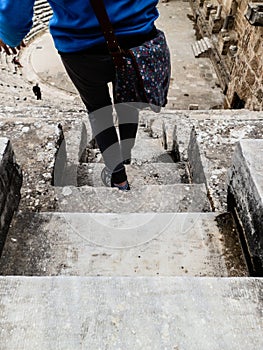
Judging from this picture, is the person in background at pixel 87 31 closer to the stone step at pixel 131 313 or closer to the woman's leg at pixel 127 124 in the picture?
the woman's leg at pixel 127 124

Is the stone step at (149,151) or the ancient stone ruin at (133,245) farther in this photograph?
the stone step at (149,151)

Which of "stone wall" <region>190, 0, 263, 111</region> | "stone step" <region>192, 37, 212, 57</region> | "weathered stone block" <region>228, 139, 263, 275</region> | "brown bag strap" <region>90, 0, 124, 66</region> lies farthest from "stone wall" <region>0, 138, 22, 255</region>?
"stone step" <region>192, 37, 212, 57</region>

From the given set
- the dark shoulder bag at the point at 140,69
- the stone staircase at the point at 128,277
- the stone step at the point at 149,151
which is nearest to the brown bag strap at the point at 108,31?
the dark shoulder bag at the point at 140,69

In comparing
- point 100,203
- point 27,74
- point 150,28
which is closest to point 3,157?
point 100,203

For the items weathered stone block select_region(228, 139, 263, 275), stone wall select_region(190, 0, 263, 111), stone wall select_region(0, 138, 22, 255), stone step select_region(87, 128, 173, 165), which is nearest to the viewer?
weathered stone block select_region(228, 139, 263, 275)

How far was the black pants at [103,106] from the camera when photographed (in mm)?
1968

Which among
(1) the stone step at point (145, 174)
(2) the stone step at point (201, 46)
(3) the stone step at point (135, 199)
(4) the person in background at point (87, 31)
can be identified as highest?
(4) the person in background at point (87, 31)

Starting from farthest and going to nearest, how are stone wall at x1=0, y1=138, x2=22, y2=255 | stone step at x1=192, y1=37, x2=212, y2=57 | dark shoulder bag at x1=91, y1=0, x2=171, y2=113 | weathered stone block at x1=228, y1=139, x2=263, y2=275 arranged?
stone step at x1=192, y1=37, x2=212, y2=57, dark shoulder bag at x1=91, y1=0, x2=171, y2=113, stone wall at x1=0, y1=138, x2=22, y2=255, weathered stone block at x1=228, y1=139, x2=263, y2=275

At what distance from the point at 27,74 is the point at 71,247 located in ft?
36.0

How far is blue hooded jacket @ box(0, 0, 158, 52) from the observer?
1765 mm

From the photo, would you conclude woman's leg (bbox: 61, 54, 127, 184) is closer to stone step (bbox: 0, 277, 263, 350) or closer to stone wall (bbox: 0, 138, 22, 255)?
stone wall (bbox: 0, 138, 22, 255)

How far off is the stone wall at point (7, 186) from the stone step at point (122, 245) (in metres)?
0.05

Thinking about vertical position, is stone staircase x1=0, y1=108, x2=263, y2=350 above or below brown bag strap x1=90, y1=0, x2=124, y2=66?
below

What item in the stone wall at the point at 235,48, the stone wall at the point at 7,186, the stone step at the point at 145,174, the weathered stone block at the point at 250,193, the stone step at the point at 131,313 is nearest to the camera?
the stone step at the point at 131,313
